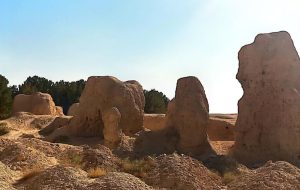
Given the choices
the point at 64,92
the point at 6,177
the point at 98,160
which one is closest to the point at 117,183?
the point at 6,177

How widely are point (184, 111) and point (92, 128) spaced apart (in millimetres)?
8224

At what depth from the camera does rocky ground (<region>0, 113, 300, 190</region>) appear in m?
12.0

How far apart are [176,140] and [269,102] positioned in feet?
15.0

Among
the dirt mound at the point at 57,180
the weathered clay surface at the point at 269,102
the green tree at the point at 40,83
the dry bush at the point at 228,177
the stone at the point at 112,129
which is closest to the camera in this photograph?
the dirt mound at the point at 57,180

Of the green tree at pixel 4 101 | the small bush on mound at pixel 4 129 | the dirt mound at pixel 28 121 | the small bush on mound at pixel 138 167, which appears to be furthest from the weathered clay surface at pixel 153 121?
the small bush on mound at pixel 138 167

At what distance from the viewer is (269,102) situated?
22.0 m

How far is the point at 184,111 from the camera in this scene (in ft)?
74.0

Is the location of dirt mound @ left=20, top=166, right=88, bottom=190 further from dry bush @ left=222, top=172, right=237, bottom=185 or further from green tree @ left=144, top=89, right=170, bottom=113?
green tree @ left=144, top=89, right=170, bottom=113

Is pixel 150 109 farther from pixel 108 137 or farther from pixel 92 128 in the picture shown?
pixel 108 137

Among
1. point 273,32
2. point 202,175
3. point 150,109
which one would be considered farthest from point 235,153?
point 150,109

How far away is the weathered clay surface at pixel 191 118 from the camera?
22438mm

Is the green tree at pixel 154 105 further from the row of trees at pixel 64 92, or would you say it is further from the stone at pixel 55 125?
the stone at pixel 55 125

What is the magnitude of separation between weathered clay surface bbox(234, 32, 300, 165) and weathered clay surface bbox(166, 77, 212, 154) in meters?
1.63

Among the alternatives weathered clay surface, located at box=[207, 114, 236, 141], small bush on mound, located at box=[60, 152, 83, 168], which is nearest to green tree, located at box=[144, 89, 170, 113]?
weathered clay surface, located at box=[207, 114, 236, 141]
